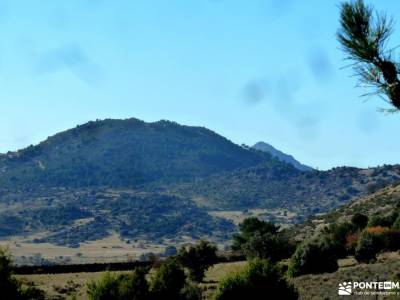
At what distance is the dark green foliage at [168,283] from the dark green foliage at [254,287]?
6422 mm

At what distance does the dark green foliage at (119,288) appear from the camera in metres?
37.0

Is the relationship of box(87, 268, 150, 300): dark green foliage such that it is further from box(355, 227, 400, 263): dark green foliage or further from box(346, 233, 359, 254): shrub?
box(346, 233, 359, 254): shrub

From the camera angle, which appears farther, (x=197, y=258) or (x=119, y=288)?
(x=197, y=258)

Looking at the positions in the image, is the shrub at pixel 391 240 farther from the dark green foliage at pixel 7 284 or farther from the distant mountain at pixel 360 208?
the distant mountain at pixel 360 208

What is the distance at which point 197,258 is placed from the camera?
6431 cm

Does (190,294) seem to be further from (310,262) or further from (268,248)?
(268,248)

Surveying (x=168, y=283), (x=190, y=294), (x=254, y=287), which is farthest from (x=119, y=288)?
(x=254, y=287)

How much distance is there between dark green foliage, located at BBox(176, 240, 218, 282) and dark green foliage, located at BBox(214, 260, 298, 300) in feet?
84.7

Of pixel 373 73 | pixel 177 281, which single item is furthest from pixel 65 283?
pixel 373 73

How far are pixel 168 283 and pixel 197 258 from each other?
20799 mm

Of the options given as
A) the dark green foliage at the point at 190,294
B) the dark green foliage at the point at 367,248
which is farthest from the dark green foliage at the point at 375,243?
the dark green foliage at the point at 190,294

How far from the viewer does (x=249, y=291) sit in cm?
3547

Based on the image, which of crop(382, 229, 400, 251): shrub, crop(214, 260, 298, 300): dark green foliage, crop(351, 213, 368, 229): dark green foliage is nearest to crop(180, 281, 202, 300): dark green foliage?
crop(214, 260, 298, 300): dark green foliage

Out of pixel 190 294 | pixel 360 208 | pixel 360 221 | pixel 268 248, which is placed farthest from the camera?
pixel 360 208
